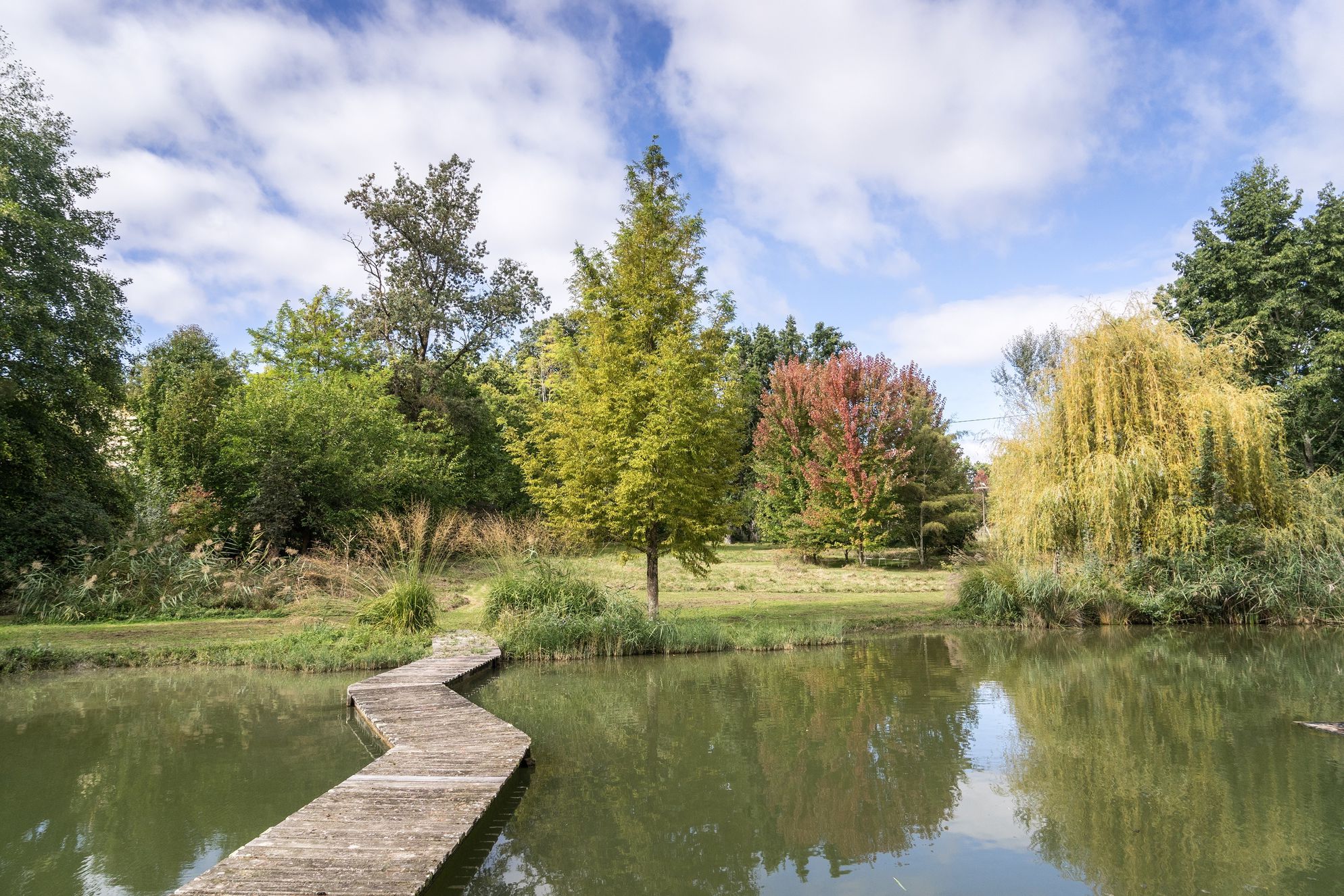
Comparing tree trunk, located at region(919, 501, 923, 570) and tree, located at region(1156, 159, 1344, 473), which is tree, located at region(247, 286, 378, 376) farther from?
tree, located at region(1156, 159, 1344, 473)

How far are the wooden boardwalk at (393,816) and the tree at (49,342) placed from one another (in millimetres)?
12769

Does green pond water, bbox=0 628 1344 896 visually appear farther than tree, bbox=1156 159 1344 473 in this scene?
No

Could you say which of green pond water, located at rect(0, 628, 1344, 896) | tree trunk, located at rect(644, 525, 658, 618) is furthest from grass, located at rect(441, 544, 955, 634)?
green pond water, located at rect(0, 628, 1344, 896)

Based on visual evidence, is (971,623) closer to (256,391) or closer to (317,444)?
(317,444)

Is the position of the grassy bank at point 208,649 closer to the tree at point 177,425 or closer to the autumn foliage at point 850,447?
the tree at point 177,425

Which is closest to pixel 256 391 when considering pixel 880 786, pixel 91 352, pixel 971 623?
pixel 91 352


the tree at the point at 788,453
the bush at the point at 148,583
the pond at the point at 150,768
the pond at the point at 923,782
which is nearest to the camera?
the pond at the point at 923,782

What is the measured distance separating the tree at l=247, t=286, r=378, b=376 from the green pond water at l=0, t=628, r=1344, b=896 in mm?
19050

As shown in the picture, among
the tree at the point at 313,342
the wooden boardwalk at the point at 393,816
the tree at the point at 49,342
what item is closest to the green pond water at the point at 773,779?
the wooden boardwalk at the point at 393,816

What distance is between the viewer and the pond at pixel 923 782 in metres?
4.68

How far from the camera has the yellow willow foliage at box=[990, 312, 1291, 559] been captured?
15.0m

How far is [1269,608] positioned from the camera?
15.1m

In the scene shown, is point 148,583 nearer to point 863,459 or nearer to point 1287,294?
point 863,459

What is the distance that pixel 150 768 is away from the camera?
6711 millimetres
